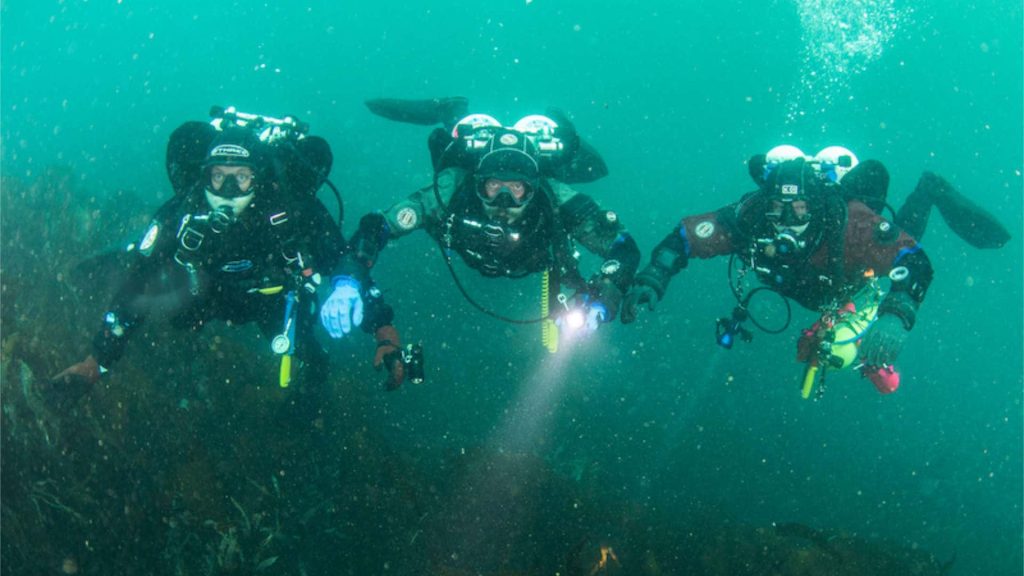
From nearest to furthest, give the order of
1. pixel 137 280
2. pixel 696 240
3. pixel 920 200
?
pixel 137 280 → pixel 696 240 → pixel 920 200

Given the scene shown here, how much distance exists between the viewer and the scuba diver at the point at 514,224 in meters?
5.66

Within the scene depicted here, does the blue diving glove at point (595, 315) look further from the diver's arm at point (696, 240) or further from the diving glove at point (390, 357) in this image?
the diving glove at point (390, 357)

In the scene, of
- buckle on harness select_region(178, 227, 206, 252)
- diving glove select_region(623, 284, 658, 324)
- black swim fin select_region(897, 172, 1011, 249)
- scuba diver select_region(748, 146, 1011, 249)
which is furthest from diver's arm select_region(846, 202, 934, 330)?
buckle on harness select_region(178, 227, 206, 252)

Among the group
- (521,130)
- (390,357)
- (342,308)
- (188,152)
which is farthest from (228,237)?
(521,130)

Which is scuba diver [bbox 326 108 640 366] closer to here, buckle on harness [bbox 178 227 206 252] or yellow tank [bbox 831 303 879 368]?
buckle on harness [bbox 178 227 206 252]

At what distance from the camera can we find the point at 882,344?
16.4ft

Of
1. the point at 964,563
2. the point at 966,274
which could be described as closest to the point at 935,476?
the point at 964,563

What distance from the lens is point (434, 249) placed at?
727 inches

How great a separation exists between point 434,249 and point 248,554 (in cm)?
1319

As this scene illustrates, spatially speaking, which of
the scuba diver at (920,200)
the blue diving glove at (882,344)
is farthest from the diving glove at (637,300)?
the blue diving glove at (882,344)

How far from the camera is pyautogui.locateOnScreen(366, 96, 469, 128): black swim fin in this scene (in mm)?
8938

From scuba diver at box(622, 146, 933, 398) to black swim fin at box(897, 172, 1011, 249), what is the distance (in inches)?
77.7

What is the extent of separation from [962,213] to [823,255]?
2.88m

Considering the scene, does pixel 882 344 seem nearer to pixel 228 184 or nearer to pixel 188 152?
pixel 228 184
